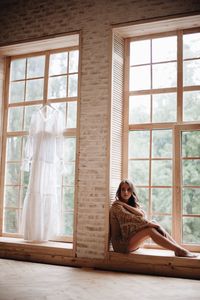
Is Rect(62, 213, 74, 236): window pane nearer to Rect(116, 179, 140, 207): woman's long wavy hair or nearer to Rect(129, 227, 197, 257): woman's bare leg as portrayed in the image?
Rect(116, 179, 140, 207): woman's long wavy hair

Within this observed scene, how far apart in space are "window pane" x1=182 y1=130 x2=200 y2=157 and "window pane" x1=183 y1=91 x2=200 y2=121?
0.21 metres

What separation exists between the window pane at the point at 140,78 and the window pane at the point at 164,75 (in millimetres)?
107

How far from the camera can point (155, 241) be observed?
15.2 ft

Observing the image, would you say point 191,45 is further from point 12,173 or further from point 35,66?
point 12,173

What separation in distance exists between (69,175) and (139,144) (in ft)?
3.89

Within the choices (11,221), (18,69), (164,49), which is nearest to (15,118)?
(18,69)

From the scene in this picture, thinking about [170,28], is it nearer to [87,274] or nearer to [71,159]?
[71,159]

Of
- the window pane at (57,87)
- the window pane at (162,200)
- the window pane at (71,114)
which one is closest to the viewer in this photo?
the window pane at (162,200)

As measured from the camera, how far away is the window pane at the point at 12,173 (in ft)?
20.7

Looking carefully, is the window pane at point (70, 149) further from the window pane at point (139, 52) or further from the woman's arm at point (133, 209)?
the window pane at point (139, 52)

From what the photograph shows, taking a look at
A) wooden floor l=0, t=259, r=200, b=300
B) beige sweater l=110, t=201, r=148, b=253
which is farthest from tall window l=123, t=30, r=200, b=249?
wooden floor l=0, t=259, r=200, b=300

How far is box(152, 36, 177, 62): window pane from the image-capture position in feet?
17.6

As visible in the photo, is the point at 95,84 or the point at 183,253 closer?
the point at 183,253

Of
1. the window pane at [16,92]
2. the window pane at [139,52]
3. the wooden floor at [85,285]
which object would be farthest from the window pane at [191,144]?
the window pane at [16,92]
